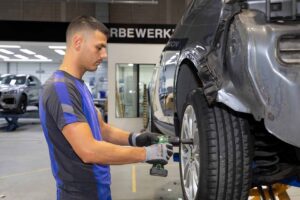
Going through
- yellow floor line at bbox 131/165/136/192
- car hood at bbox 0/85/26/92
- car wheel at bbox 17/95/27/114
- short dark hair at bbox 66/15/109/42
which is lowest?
car wheel at bbox 17/95/27/114

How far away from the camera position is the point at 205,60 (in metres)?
1.74

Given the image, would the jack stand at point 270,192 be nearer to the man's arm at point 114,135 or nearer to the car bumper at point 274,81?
the man's arm at point 114,135

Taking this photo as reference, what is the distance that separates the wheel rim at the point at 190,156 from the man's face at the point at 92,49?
553 millimetres

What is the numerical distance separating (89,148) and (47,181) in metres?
3.54

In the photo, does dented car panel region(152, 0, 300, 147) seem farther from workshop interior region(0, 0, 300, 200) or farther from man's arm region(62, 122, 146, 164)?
man's arm region(62, 122, 146, 164)

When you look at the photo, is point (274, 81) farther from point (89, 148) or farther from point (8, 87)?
point (8, 87)

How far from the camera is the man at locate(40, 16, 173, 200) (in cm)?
156

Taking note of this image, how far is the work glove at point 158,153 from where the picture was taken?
1.72 metres

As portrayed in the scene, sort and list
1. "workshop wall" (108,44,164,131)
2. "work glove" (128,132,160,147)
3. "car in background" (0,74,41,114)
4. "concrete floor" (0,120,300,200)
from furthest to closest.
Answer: "car in background" (0,74,41,114) < "workshop wall" (108,44,164,131) < "concrete floor" (0,120,300,200) < "work glove" (128,132,160,147)

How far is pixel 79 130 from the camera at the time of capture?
1.54 m

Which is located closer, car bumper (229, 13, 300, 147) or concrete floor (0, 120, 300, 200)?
car bumper (229, 13, 300, 147)

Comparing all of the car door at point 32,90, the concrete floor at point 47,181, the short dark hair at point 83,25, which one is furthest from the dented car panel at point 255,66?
the car door at point 32,90

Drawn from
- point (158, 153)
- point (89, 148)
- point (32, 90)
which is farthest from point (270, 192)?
point (32, 90)

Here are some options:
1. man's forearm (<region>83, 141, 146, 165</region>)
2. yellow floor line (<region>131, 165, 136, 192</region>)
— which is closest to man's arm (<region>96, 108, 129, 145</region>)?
man's forearm (<region>83, 141, 146, 165</region>)
